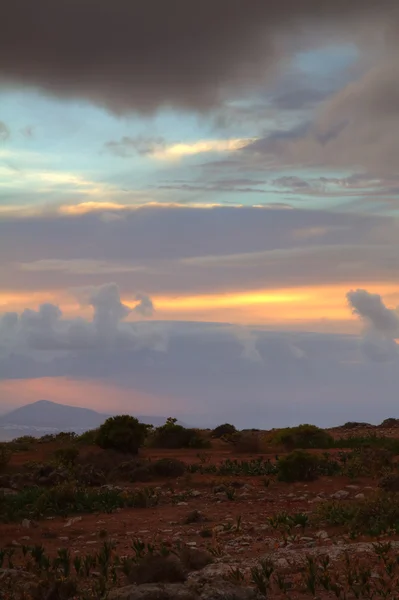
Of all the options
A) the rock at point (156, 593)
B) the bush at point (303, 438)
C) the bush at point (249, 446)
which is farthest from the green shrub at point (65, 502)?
the bush at point (303, 438)

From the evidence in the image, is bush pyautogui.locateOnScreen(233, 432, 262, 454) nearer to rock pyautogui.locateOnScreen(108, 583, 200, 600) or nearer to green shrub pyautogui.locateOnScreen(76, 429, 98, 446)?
green shrub pyautogui.locateOnScreen(76, 429, 98, 446)

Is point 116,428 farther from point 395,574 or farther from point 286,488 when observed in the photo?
point 395,574

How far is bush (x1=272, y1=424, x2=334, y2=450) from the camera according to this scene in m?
25.9

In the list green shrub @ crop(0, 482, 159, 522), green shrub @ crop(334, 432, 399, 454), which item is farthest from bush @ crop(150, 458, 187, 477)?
green shrub @ crop(334, 432, 399, 454)

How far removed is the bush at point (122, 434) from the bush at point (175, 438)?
3.58m

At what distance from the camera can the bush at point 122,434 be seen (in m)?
23.4

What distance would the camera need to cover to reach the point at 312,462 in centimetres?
1834

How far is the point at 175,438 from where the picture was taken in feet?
90.8

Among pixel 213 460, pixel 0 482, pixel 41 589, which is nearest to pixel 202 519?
pixel 41 589

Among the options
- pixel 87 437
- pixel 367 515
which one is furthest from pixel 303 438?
pixel 367 515

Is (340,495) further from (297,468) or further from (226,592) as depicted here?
(226,592)

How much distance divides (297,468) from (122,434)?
748cm

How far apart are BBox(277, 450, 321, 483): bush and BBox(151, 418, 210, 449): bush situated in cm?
933

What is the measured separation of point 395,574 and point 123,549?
4.50m
